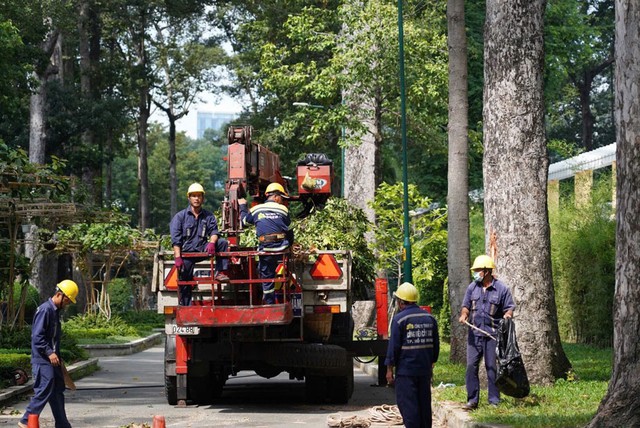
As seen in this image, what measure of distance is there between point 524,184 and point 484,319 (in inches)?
116

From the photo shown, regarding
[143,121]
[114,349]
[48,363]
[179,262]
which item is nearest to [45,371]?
[48,363]

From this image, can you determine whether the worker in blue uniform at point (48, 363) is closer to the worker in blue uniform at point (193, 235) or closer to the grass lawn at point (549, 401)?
the worker in blue uniform at point (193, 235)

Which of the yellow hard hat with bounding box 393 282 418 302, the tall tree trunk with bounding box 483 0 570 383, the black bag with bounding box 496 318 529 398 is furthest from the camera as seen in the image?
the tall tree trunk with bounding box 483 0 570 383

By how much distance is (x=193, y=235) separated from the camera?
1730cm

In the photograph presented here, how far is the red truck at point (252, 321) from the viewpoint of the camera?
16.7 meters

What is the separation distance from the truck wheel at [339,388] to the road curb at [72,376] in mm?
4650

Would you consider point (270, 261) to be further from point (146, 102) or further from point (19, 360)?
point (146, 102)

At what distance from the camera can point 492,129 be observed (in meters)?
18.0

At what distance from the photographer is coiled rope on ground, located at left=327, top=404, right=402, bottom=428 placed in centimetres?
1484

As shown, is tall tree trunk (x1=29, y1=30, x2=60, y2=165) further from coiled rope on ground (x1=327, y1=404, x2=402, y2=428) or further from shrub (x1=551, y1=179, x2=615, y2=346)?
coiled rope on ground (x1=327, y1=404, x2=402, y2=428)

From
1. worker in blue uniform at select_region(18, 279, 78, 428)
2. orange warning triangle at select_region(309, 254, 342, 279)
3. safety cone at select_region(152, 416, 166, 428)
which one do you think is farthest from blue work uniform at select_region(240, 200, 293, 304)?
safety cone at select_region(152, 416, 166, 428)

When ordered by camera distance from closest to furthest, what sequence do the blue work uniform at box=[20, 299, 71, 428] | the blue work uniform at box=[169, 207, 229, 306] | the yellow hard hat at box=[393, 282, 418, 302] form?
the yellow hard hat at box=[393, 282, 418, 302]
the blue work uniform at box=[20, 299, 71, 428]
the blue work uniform at box=[169, 207, 229, 306]

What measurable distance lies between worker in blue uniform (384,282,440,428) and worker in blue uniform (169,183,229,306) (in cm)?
487

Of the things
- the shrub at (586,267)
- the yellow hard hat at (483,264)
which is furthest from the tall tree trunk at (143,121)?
the yellow hard hat at (483,264)
